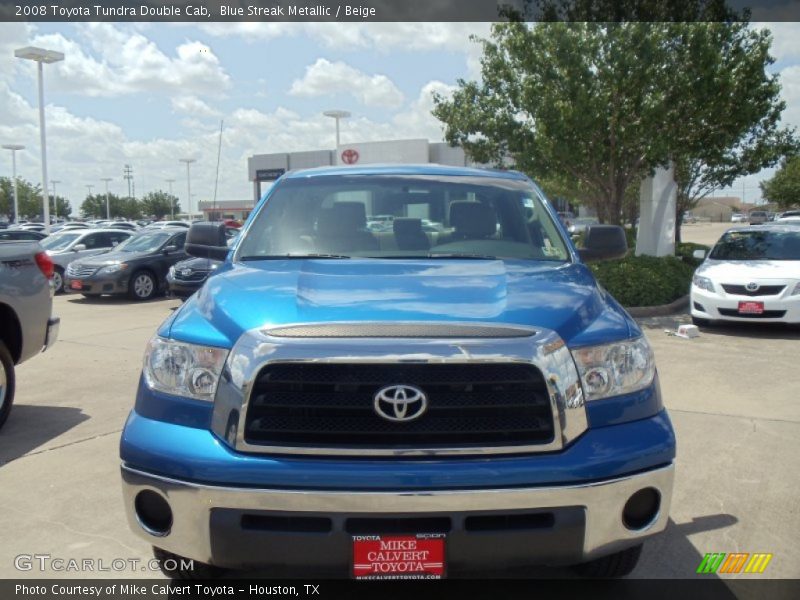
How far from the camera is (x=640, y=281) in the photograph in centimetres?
1262

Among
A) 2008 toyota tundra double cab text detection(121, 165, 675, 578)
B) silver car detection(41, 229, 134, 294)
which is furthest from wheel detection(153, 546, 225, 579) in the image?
silver car detection(41, 229, 134, 294)

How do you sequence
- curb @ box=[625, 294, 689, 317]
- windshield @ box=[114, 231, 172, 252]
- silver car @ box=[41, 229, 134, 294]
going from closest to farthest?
curb @ box=[625, 294, 689, 317]
windshield @ box=[114, 231, 172, 252]
silver car @ box=[41, 229, 134, 294]

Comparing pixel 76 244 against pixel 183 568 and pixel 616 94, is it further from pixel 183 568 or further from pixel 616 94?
pixel 183 568

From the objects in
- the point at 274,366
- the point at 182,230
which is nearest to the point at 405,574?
the point at 274,366

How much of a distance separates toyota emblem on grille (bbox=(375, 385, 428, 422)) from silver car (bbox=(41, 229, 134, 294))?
688 inches

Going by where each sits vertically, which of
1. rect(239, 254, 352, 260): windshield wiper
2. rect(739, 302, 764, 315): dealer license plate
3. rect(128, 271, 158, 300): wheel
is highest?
rect(239, 254, 352, 260): windshield wiper

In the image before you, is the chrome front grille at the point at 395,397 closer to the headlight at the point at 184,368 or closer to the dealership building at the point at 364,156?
the headlight at the point at 184,368

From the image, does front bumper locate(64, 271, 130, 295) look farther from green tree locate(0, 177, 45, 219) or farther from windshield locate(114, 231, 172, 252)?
green tree locate(0, 177, 45, 219)

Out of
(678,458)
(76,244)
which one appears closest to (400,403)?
(678,458)

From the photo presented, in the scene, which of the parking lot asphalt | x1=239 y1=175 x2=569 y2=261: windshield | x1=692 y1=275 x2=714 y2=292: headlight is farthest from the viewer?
x1=692 y1=275 x2=714 y2=292: headlight

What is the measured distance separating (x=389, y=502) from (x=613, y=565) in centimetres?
128

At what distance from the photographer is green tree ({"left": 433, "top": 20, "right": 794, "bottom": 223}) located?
12.7 m

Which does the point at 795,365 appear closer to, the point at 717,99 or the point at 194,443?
the point at 717,99

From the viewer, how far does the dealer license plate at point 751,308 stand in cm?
1017
